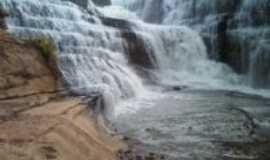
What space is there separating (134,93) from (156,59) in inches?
179

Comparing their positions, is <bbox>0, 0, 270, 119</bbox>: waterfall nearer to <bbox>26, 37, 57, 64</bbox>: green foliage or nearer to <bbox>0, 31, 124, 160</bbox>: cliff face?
<bbox>26, 37, 57, 64</bbox>: green foliage

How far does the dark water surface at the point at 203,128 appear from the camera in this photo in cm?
515

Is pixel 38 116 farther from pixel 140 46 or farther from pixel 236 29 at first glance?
pixel 236 29

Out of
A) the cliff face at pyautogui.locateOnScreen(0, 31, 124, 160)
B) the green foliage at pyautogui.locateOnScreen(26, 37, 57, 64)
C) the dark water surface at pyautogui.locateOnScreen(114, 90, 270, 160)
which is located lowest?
the dark water surface at pyautogui.locateOnScreen(114, 90, 270, 160)

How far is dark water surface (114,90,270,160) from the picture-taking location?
16.9ft

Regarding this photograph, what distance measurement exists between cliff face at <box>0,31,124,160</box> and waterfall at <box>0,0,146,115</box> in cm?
392

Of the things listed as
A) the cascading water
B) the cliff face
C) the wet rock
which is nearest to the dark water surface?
the cascading water

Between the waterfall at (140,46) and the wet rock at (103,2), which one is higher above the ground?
the wet rock at (103,2)

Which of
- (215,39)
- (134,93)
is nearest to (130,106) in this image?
(134,93)

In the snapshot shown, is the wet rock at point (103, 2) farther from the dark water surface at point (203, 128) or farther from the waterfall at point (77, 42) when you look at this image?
the dark water surface at point (203, 128)

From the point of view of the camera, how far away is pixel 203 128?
655 cm

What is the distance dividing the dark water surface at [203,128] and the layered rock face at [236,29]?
15.5 ft

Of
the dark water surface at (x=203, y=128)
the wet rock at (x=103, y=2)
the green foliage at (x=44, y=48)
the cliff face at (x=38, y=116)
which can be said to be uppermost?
the wet rock at (x=103, y=2)

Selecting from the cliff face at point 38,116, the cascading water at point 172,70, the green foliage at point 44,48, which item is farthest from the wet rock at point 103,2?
the cliff face at point 38,116
